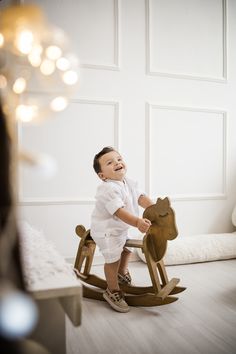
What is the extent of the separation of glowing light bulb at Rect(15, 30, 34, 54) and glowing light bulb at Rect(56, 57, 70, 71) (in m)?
0.07

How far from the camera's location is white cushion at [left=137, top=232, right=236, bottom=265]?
6.41ft

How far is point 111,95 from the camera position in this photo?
6.92ft

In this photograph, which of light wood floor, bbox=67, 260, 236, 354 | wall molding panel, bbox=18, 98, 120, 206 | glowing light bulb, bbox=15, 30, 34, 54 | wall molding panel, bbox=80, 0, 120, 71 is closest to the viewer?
glowing light bulb, bbox=15, 30, 34, 54

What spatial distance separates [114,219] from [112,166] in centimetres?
24

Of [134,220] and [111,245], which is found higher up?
[134,220]

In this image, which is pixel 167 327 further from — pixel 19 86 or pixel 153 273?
pixel 19 86

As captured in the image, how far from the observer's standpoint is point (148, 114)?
85.9 inches

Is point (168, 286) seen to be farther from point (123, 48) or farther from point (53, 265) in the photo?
point (123, 48)

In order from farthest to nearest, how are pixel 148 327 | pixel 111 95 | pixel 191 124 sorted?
pixel 191 124, pixel 111 95, pixel 148 327

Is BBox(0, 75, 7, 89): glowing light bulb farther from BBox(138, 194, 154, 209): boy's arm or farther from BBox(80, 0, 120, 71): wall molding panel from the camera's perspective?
BBox(80, 0, 120, 71): wall molding panel

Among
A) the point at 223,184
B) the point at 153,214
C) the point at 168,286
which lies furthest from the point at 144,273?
the point at 223,184

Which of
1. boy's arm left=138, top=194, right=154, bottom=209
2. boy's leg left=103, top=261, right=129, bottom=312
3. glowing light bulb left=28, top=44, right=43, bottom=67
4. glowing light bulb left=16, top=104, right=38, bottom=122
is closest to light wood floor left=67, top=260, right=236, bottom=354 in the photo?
boy's leg left=103, top=261, right=129, bottom=312

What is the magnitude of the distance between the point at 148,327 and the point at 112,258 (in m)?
0.31

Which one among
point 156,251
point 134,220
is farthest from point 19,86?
point 156,251
